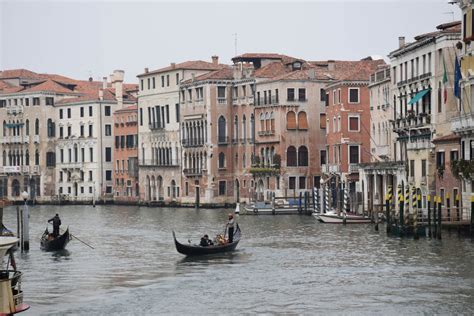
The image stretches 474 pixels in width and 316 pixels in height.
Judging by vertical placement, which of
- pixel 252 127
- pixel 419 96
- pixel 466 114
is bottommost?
pixel 466 114

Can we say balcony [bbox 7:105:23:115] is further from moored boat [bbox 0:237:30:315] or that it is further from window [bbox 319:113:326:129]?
moored boat [bbox 0:237:30:315]

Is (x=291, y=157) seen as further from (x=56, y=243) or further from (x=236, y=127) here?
(x=56, y=243)

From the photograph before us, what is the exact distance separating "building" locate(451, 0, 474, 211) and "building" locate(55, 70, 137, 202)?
45337mm

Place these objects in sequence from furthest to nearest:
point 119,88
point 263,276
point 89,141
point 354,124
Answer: point 89,141 → point 119,88 → point 354,124 → point 263,276

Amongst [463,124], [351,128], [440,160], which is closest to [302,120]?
[351,128]

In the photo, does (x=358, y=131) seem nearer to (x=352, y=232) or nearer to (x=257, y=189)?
(x=257, y=189)

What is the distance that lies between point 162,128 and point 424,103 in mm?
32418

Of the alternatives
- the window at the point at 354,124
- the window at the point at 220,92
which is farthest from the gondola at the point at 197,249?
the window at the point at 220,92

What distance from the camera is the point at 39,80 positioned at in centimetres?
9131

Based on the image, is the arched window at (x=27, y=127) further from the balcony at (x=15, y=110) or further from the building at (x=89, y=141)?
the building at (x=89, y=141)

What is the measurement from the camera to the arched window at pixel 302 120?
65.7m

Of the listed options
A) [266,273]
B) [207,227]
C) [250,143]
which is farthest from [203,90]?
[266,273]

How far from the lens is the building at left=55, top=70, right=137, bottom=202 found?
275 feet

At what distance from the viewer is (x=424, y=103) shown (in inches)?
1828
